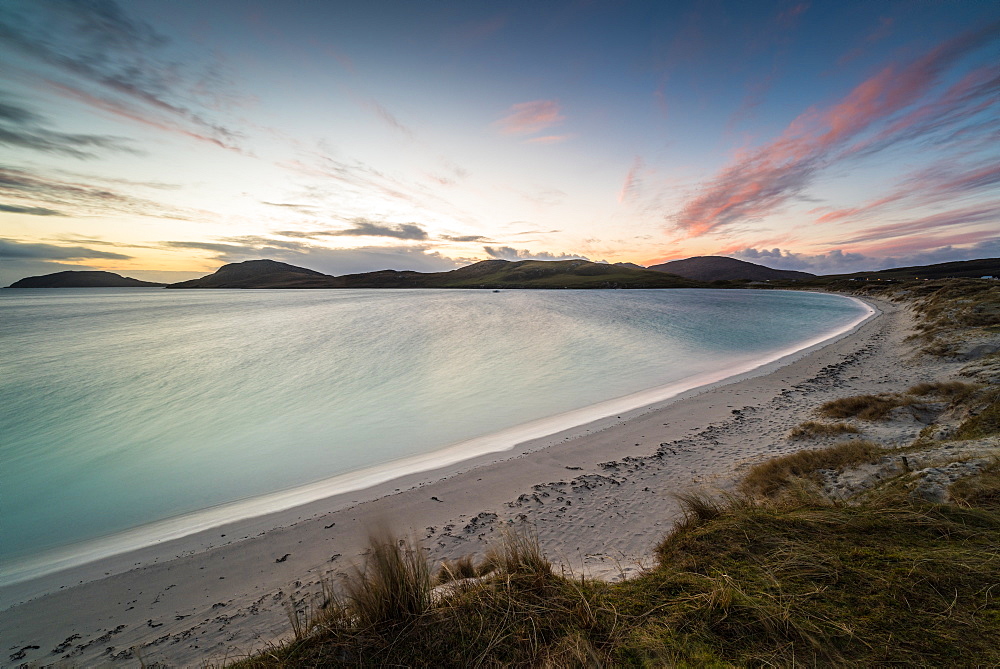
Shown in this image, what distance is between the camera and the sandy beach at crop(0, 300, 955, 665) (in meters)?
5.07

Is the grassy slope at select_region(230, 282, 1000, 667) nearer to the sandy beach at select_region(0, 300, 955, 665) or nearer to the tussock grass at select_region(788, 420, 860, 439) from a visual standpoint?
the sandy beach at select_region(0, 300, 955, 665)

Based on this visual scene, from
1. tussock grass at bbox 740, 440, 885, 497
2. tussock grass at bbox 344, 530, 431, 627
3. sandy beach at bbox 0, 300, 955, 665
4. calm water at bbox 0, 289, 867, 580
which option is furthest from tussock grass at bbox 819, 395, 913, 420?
tussock grass at bbox 344, 530, 431, 627

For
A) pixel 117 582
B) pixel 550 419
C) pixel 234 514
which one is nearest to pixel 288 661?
pixel 117 582

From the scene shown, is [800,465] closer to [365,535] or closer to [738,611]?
[738,611]

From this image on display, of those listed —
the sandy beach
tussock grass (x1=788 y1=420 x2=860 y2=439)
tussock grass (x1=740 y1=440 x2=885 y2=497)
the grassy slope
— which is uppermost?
the grassy slope

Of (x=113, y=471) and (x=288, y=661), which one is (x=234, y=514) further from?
(x=288, y=661)

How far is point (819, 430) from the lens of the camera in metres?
9.39

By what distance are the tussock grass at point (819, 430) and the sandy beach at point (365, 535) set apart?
0.34 metres

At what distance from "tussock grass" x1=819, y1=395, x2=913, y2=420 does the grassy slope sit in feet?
24.8

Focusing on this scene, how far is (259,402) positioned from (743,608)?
21239 mm

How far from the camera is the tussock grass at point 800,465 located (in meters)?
6.47

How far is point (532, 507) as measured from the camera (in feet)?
24.4

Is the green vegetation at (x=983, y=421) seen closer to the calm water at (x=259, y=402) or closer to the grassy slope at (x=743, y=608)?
the grassy slope at (x=743, y=608)

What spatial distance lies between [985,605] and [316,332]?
162 ft
